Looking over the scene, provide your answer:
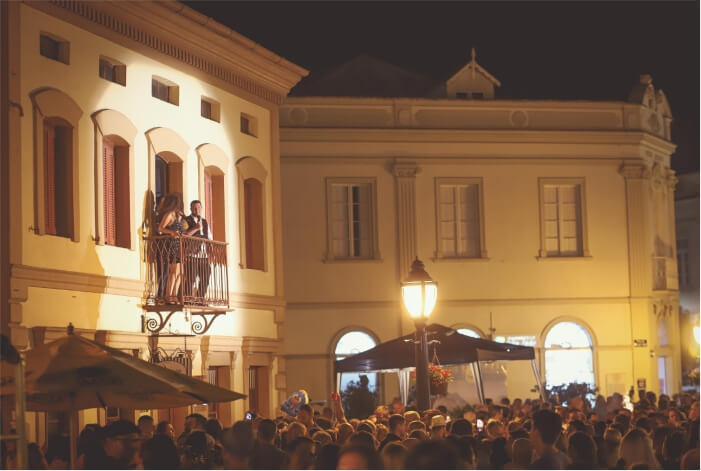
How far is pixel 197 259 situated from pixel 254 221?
435 centimetres

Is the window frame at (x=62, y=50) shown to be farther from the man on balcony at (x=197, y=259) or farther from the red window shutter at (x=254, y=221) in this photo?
the red window shutter at (x=254, y=221)

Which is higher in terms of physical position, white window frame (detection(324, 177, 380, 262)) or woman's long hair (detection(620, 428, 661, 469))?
white window frame (detection(324, 177, 380, 262))

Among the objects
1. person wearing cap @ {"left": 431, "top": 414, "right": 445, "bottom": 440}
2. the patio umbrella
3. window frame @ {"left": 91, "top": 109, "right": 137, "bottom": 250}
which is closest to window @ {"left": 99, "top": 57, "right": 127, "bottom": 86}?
window frame @ {"left": 91, "top": 109, "right": 137, "bottom": 250}

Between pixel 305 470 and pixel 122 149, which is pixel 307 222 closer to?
pixel 122 149

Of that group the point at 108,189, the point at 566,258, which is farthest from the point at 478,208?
the point at 108,189

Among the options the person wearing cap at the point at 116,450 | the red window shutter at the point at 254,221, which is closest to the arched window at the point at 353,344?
the red window shutter at the point at 254,221

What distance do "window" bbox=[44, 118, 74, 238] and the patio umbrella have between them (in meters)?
5.74

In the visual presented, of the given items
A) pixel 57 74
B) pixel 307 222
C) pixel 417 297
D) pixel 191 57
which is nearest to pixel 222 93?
pixel 191 57

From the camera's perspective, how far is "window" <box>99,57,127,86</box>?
19.2m

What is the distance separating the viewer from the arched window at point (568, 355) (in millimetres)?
34969

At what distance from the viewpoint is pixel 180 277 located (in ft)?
64.3

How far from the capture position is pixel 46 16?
1731 centimetres

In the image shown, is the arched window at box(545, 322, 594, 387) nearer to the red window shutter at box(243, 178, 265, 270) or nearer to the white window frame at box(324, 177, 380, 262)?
the white window frame at box(324, 177, 380, 262)

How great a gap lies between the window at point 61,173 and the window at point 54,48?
34.6 inches
